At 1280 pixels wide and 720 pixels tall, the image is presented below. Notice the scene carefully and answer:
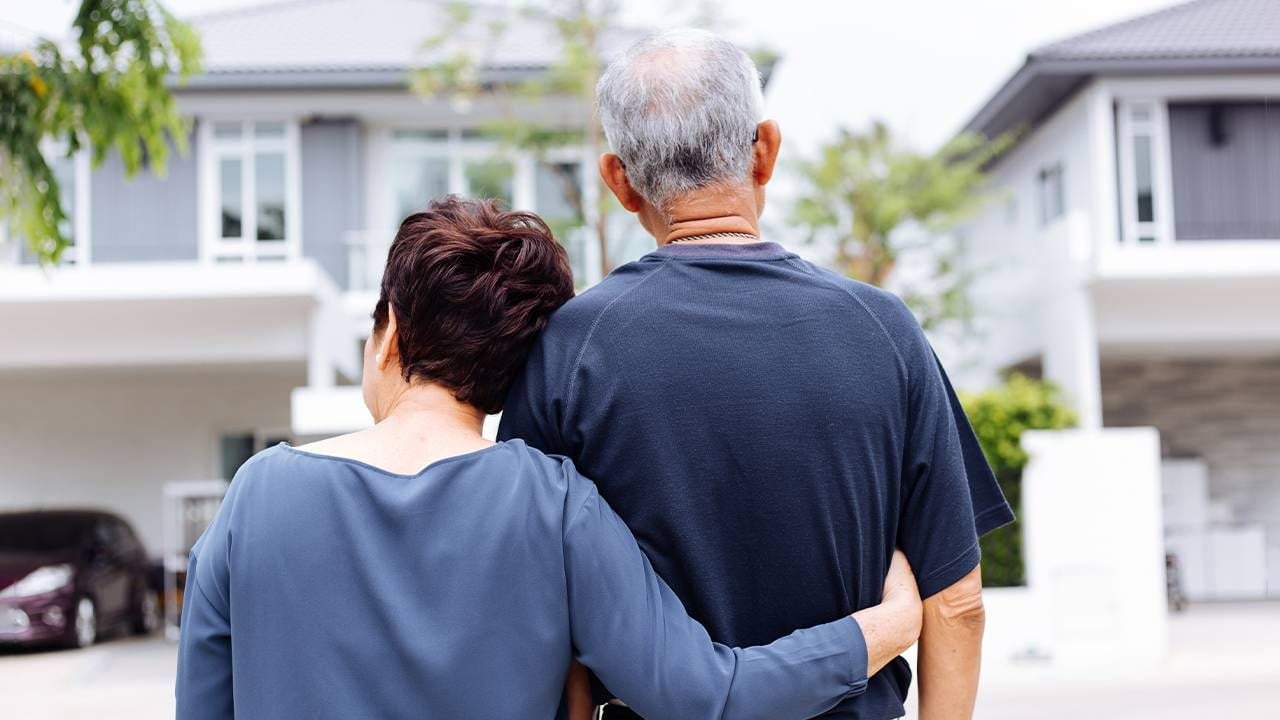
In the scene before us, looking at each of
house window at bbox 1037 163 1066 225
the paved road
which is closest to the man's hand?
the paved road

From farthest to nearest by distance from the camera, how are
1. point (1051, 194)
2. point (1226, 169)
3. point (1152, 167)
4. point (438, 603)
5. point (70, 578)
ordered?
1. point (1051, 194)
2. point (1226, 169)
3. point (1152, 167)
4. point (70, 578)
5. point (438, 603)

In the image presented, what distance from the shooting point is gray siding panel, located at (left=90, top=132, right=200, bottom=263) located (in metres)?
16.5

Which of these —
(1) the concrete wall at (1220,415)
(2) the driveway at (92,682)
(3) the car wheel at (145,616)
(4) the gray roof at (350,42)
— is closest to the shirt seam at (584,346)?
(2) the driveway at (92,682)

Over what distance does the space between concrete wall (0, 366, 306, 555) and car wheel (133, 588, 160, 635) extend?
7.64 feet

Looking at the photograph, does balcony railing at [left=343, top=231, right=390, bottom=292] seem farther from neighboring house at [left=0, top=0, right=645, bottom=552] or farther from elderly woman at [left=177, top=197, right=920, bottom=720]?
elderly woman at [left=177, top=197, right=920, bottom=720]

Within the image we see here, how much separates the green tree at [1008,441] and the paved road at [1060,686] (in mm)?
952

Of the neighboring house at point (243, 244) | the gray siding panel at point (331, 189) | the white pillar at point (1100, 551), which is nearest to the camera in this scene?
the white pillar at point (1100, 551)

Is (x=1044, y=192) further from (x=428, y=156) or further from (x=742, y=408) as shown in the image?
(x=742, y=408)

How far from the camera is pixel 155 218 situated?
16562 mm

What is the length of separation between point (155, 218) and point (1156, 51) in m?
12.1

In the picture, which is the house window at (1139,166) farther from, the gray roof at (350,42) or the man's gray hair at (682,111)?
the man's gray hair at (682,111)

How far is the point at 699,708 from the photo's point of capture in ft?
5.98

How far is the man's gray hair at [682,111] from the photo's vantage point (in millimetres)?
2018

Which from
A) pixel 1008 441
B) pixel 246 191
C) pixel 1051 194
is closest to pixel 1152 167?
pixel 1051 194
